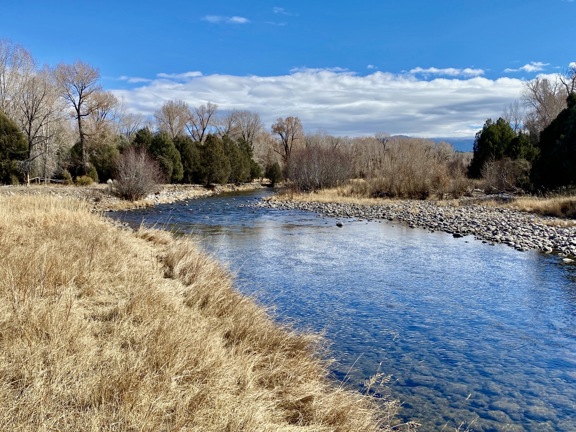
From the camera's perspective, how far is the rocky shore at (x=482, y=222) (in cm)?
1428

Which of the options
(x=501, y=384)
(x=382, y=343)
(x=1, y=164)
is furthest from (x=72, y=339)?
(x=1, y=164)

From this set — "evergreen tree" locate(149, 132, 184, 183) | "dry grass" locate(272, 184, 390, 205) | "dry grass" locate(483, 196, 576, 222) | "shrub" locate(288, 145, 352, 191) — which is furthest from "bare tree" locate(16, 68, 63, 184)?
"dry grass" locate(483, 196, 576, 222)

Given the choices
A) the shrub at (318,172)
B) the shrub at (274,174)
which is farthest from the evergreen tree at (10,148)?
the shrub at (274,174)

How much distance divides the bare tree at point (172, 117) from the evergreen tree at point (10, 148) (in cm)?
3429

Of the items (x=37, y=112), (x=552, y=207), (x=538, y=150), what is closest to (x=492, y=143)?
(x=538, y=150)

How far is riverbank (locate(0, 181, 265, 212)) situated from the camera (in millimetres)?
25439

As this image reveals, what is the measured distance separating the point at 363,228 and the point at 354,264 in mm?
7513

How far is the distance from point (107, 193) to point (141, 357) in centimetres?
2931

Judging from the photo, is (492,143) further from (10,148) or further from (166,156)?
(10,148)

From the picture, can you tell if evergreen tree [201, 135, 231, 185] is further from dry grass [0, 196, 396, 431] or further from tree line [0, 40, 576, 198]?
dry grass [0, 196, 396, 431]

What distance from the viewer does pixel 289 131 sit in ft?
251

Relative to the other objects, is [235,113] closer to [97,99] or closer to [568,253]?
[97,99]

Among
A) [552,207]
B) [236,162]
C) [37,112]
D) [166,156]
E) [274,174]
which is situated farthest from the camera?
[274,174]

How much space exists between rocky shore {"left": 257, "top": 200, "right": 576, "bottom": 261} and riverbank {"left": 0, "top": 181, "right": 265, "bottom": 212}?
Result: 9.75 metres
